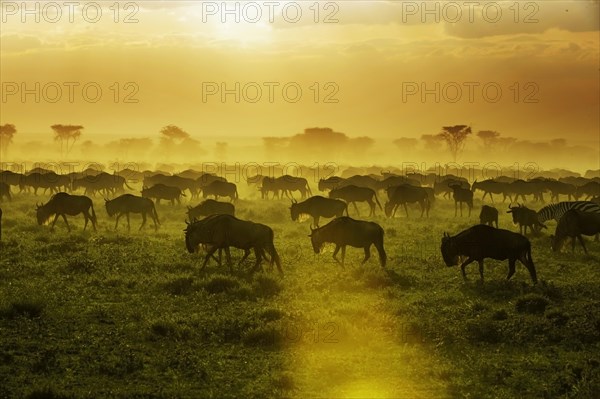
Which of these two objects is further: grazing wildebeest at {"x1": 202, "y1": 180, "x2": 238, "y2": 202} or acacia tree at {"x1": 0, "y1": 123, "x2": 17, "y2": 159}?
acacia tree at {"x1": 0, "y1": 123, "x2": 17, "y2": 159}

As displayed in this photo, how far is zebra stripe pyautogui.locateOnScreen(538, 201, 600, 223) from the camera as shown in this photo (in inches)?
968

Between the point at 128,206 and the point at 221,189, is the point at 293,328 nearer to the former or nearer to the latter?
the point at 128,206

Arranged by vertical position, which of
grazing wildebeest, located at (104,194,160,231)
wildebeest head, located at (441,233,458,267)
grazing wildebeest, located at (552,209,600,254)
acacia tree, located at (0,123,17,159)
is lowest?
wildebeest head, located at (441,233,458,267)

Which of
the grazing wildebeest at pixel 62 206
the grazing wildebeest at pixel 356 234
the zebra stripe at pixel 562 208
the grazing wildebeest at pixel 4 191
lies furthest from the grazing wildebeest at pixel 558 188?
the grazing wildebeest at pixel 4 191

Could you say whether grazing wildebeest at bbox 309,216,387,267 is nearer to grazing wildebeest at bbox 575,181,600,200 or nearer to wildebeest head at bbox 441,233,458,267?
wildebeest head at bbox 441,233,458,267

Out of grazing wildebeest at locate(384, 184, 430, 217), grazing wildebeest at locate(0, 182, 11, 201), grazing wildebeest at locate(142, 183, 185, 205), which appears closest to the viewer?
grazing wildebeest at locate(384, 184, 430, 217)

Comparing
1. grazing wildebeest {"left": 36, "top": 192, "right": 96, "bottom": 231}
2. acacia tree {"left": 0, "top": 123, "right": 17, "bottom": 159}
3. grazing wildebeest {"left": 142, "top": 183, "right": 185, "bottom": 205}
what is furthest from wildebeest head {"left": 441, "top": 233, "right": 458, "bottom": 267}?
acacia tree {"left": 0, "top": 123, "right": 17, "bottom": 159}

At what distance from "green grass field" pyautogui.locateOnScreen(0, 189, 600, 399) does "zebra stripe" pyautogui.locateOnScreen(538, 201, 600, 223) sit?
3.19 m

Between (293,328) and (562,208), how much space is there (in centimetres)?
1668

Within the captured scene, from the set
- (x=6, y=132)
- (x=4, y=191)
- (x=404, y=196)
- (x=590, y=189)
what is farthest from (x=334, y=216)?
(x=6, y=132)

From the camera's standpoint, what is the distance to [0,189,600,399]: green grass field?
1088 cm

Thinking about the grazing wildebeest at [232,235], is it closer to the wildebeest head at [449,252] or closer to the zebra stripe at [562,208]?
the wildebeest head at [449,252]

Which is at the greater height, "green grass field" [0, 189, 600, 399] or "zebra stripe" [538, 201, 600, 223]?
"zebra stripe" [538, 201, 600, 223]

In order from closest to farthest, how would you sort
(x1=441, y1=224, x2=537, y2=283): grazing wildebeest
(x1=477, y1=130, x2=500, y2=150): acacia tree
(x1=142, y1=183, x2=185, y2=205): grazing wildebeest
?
(x1=441, y1=224, x2=537, y2=283): grazing wildebeest
(x1=142, y1=183, x2=185, y2=205): grazing wildebeest
(x1=477, y1=130, x2=500, y2=150): acacia tree
